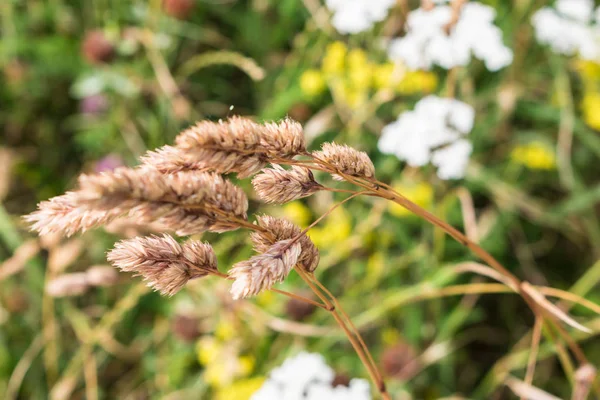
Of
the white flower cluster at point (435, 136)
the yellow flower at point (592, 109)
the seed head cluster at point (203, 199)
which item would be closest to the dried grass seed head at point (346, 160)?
the seed head cluster at point (203, 199)

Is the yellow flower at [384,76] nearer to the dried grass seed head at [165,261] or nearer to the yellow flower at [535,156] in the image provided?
the yellow flower at [535,156]

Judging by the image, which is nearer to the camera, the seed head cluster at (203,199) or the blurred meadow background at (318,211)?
the seed head cluster at (203,199)

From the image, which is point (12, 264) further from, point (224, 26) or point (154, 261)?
point (154, 261)

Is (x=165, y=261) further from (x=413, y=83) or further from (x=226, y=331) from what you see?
(x=413, y=83)

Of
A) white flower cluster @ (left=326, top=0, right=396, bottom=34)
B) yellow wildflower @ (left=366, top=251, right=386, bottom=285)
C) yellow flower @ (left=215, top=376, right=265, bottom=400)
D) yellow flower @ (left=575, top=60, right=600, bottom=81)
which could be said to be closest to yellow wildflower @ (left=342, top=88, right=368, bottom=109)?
white flower cluster @ (left=326, top=0, right=396, bottom=34)

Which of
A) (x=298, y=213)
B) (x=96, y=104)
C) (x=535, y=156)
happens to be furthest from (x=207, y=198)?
(x=96, y=104)
